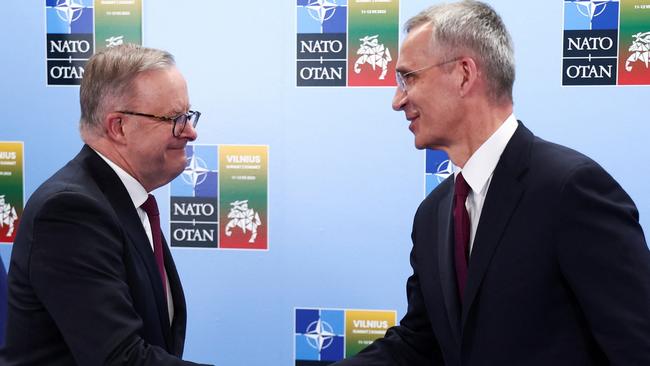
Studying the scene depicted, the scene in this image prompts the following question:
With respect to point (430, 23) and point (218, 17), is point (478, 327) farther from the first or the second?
point (218, 17)

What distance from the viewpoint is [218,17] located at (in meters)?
3.34

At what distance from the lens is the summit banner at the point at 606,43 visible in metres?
3.07

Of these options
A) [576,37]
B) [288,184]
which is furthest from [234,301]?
[576,37]

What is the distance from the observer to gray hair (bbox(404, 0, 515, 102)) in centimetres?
191

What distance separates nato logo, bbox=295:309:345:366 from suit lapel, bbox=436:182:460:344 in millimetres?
1412

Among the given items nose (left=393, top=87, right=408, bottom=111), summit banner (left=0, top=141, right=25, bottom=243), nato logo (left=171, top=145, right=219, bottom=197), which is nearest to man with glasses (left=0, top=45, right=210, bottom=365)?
nose (left=393, top=87, right=408, bottom=111)

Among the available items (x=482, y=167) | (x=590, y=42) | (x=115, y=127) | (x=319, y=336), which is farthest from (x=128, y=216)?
(x=590, y=42)

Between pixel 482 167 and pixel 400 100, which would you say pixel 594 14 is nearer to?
pixel 400 100

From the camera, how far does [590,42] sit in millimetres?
3098

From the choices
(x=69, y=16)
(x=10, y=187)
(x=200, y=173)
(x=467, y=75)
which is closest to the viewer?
(x=467, y=75)

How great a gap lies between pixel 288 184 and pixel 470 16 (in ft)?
5.06

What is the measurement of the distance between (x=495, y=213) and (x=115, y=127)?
0.99m

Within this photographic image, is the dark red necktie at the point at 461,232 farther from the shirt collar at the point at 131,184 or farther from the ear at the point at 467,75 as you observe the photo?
the shirt collar at the point at 131,184

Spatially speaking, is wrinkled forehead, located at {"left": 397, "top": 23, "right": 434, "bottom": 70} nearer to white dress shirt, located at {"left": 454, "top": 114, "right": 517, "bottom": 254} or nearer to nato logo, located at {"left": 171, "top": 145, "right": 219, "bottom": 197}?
white dress shirt, located at {"left": 454, "top": 114, "right": 517, "bottom": 254}
